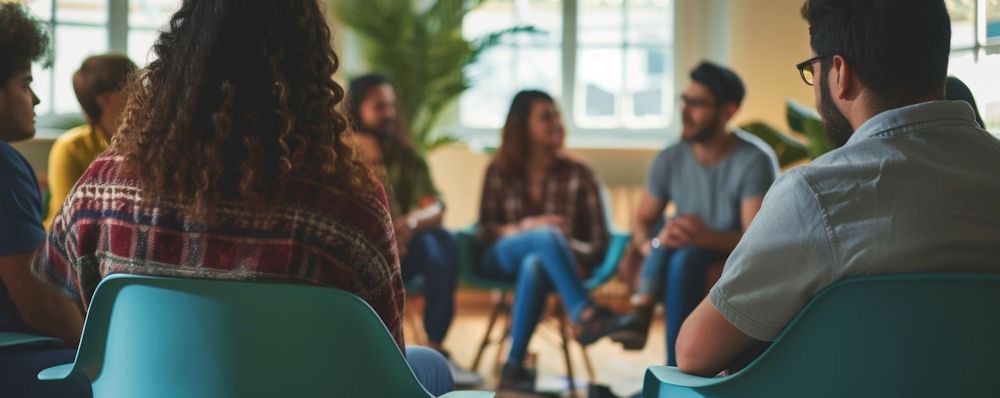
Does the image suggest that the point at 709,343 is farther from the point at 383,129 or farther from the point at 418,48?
the point at 418,48

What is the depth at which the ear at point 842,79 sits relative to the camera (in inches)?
55.5

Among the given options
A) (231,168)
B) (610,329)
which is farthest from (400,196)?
(231,168)

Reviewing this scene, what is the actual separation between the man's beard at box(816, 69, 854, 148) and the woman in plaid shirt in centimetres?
221

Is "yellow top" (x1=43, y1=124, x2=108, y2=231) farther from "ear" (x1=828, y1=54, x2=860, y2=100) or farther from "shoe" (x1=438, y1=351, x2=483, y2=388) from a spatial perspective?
"ear" (x1=828, y1=54, x2=860, y2=100)

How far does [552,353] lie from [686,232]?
152 cm

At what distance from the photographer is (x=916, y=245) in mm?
1244

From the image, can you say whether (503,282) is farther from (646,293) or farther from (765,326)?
(765,326)

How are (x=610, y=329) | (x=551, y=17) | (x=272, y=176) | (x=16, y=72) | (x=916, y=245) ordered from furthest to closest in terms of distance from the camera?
1. (x=551, y=17)
2. (x=610, y=329)
3. (x=16, y=72)
4. (x=272, y=176)
5. (x=916, y=245)

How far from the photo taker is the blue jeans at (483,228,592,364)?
12.3ft

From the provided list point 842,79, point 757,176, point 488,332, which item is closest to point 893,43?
point 842,79

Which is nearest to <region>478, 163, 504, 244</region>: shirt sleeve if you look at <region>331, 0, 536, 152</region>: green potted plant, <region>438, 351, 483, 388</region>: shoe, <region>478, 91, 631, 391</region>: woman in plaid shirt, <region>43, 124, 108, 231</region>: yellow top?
<region>478, 91, 631, 391</region>: woman in plaid shirt

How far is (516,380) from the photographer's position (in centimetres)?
368

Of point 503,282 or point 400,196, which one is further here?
point 400,196

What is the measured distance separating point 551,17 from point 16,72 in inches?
185
